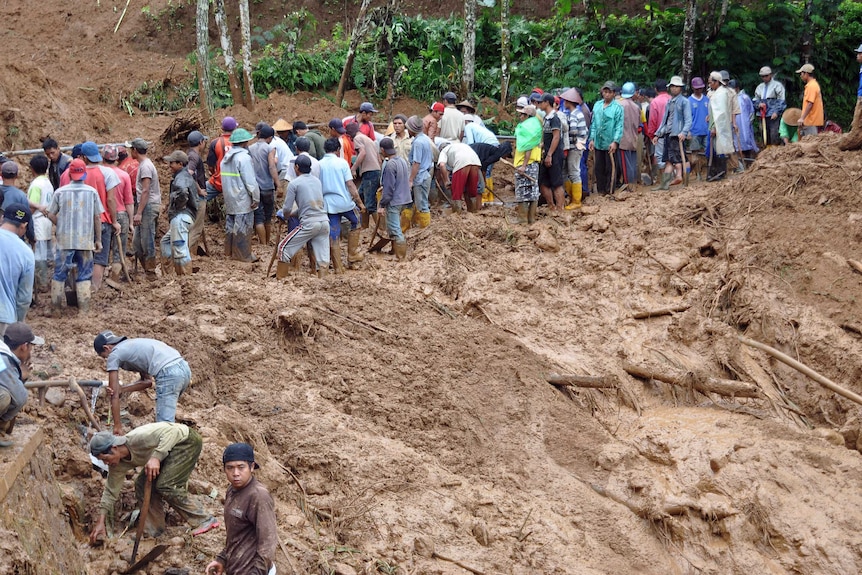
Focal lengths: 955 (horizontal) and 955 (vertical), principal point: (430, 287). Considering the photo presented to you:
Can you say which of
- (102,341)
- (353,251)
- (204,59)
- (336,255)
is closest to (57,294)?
(102,341)

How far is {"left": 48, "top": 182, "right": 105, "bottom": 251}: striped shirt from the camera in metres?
10.4

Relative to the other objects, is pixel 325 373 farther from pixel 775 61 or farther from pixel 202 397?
pixel 775 61

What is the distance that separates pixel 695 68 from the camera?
20094mm

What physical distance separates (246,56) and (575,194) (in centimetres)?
766

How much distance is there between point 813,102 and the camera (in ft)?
49.2

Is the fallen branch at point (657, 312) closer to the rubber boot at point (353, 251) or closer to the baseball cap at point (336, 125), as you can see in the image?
the rubber boot at point (353, 251)

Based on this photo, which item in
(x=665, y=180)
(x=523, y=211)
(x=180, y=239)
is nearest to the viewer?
(x=180, y=239)

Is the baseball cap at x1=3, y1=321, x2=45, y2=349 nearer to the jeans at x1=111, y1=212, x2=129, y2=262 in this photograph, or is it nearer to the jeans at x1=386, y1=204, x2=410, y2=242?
the jeans at x1=111, y1=212, x2=129, y2=262

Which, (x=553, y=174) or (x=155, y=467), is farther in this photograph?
(x=553, y=174)

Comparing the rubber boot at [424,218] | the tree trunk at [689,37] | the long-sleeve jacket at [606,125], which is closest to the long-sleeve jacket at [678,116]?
the long-sleeve jacket at [606,125]

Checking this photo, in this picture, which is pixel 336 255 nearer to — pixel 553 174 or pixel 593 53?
pixel 553 174

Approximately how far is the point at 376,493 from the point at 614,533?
7.32ft

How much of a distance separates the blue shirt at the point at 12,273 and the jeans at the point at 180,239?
3.43m

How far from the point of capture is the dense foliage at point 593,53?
19.5 m
